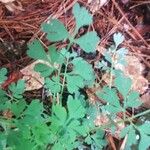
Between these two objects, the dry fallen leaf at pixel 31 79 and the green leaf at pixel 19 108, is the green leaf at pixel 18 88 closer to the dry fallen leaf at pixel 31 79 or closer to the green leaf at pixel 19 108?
the green leaf at pixel 19 108

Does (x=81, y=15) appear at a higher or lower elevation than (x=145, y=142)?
higher

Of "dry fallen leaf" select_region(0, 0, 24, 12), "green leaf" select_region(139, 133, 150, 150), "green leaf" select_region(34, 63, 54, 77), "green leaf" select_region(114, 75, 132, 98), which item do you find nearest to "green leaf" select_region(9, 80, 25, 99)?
"green leaf" select_region(34, 63, 54, 77)

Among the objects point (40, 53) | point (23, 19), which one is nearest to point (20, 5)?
point (23, 19)

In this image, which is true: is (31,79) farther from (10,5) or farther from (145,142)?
(145,142)

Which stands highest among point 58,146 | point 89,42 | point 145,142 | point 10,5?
point 10,5

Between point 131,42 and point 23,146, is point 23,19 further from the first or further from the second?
point 23,146

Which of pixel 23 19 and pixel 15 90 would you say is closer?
pixel 15 90

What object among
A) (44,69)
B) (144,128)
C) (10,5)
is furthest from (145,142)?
(10,5)

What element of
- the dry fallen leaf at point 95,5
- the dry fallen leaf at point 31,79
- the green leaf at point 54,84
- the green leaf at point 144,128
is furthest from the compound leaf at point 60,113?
the dry fallen leaf at point 95,5

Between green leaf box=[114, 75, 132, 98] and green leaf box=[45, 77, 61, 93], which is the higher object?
green leaf box=[45, 77, 61, 93]

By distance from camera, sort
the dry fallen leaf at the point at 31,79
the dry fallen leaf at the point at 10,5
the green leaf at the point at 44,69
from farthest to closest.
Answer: the dry fallen leaf at the point at 10,5, the dry fallen leaf at the point at 31,79, the green leaf at the point at 44,69

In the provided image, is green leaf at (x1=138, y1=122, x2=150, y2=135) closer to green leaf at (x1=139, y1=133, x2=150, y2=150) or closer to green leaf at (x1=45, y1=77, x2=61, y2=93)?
green leaf at (x1=139, y1=133, x2=150, y2=150)
